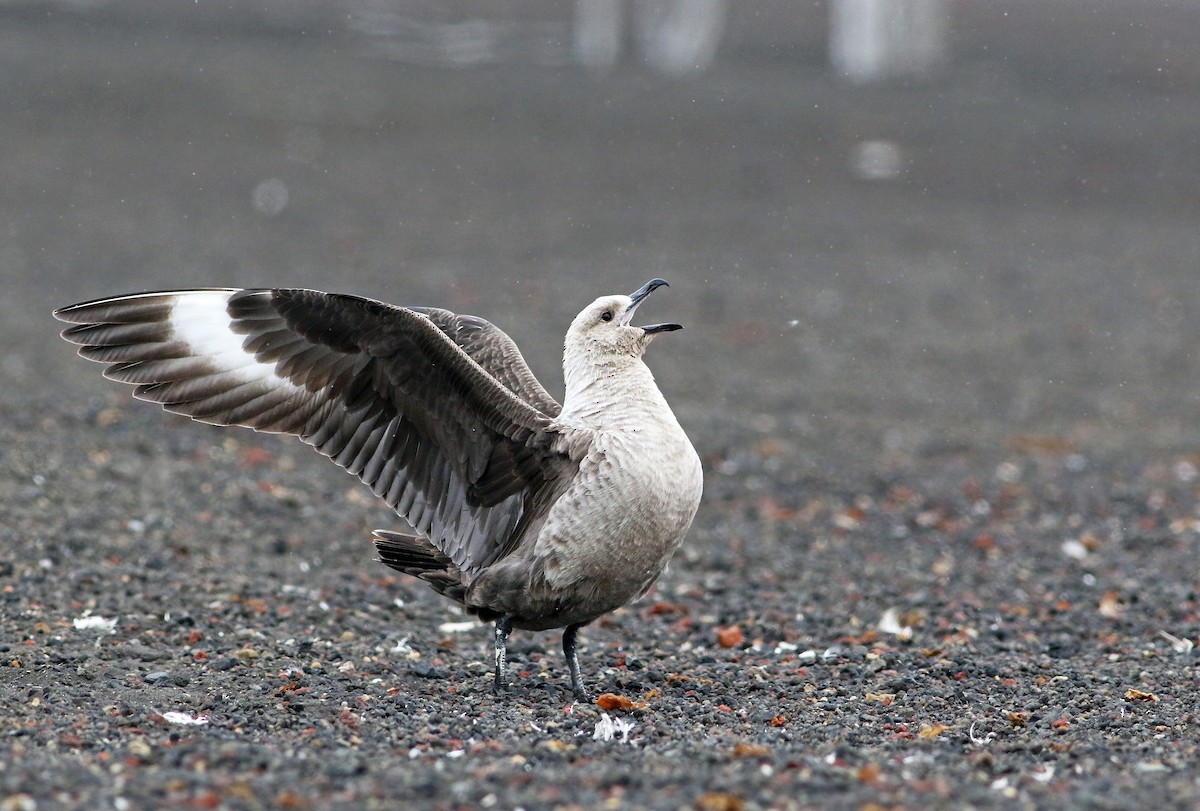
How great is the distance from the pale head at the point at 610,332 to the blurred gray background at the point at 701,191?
15.9ft

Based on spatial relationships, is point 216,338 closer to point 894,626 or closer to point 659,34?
point 894,626

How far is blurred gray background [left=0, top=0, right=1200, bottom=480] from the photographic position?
14.4 metres

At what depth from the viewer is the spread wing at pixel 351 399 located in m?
6.39

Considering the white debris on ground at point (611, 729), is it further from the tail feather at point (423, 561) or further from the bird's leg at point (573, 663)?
the tail feather at point (423, 561)

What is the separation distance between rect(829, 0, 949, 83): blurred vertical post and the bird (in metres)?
21.7

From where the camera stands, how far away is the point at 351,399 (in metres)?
6.57

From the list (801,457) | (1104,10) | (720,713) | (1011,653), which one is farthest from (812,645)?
(1104,10)

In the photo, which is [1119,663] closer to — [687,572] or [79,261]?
[687,572]

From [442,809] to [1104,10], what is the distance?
33553 millimetres

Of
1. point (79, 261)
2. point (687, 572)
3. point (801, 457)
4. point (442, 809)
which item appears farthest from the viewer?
point (79, 261)

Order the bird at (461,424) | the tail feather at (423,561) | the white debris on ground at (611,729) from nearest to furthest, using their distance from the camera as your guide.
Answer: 1. the white debris on ground at (611,729)
2. the bird at (461,424)
3. the tail feather at (423,561)

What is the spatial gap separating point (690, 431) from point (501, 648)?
595 cm

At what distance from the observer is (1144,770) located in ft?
Result: 16.6

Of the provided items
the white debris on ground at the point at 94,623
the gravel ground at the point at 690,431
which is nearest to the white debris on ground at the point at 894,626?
the gravel ground at the point at 690,431
